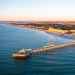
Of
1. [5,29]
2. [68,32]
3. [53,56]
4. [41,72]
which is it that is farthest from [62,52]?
[5,29]

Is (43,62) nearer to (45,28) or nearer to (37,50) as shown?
(37,50)

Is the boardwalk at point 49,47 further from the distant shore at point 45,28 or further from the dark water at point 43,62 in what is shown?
the distant shore at point 45,28

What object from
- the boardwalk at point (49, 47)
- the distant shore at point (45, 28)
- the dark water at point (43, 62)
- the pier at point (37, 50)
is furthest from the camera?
the distant shore at point (45, 28)

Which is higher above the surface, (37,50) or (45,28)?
(45,28)

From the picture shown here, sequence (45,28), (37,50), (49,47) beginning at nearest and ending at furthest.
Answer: (37,50) → (49,47) → (45,28)

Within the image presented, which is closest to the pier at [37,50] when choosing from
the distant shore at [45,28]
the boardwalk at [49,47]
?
the boardwalk at [49,47]

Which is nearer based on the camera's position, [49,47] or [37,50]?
[37,50]

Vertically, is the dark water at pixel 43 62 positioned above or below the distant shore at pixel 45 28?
below

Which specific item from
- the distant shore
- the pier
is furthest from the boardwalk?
the distant shore

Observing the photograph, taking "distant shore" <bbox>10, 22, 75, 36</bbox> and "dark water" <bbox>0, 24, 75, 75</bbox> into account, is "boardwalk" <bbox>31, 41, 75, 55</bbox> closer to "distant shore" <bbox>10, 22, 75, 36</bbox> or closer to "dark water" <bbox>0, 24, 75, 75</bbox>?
"dark water" <bbox>0, 24, 75, 75</bbox>

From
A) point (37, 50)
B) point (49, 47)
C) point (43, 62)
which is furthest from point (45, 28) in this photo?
point (43, 62)

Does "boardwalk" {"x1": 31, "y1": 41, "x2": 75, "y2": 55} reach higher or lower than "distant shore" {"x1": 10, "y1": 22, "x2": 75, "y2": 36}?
lower

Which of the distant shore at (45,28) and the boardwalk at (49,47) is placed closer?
the boardwalk at (49,47)
